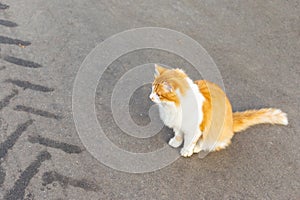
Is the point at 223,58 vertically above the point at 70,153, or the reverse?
the point at 223,58

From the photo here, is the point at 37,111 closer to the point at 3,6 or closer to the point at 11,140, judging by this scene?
the point at 11,140

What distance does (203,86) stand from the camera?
282cm

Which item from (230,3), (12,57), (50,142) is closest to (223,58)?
(230,3)

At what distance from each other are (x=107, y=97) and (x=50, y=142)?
75cm

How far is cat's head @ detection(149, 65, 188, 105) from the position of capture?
2.68 metres

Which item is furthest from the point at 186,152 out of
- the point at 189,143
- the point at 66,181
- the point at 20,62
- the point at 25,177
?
the point at 20,62

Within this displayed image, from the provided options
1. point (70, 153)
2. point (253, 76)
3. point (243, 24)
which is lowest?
point (70, 153)

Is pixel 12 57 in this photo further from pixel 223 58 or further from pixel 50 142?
pixel 223 58

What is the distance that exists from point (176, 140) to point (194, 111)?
48 cm

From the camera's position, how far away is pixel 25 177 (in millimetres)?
2875

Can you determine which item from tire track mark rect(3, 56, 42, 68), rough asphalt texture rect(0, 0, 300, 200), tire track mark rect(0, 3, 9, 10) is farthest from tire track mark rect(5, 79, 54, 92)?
tire track mark rect(0, 3, 9, 10)

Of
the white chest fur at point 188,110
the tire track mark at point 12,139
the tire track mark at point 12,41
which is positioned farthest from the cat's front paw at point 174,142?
the tire track mark at point 12,41

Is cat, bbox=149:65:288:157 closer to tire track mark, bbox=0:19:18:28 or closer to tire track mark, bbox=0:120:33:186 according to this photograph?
tire track mark, bbox=0:120:33:186

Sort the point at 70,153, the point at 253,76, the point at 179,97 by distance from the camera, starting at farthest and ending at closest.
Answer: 1. the point at 253,76
2. the point at 70,153
3. the point at 179,97
